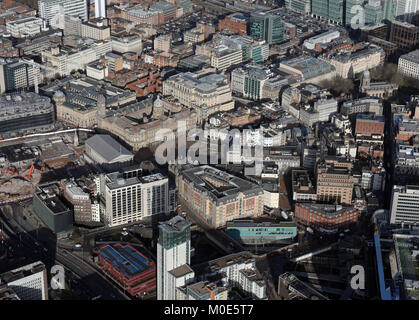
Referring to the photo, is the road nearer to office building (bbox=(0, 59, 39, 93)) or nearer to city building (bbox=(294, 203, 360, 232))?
city building (bbox=(294, 203, 360, 232))

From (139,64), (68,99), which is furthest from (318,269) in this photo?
(139,64)

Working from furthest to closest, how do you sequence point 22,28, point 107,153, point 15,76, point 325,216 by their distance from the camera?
point 22,28 < point 15,76 < point 107,153 < point 325,216

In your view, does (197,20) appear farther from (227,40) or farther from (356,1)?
(356,1)

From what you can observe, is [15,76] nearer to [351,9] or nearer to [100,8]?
[100,8]

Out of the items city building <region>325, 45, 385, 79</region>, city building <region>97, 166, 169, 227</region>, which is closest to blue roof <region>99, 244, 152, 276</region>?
city building <region>97, 166, 169, 227</region>

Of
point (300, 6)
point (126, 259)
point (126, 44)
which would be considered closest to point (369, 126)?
point (126, 259)
